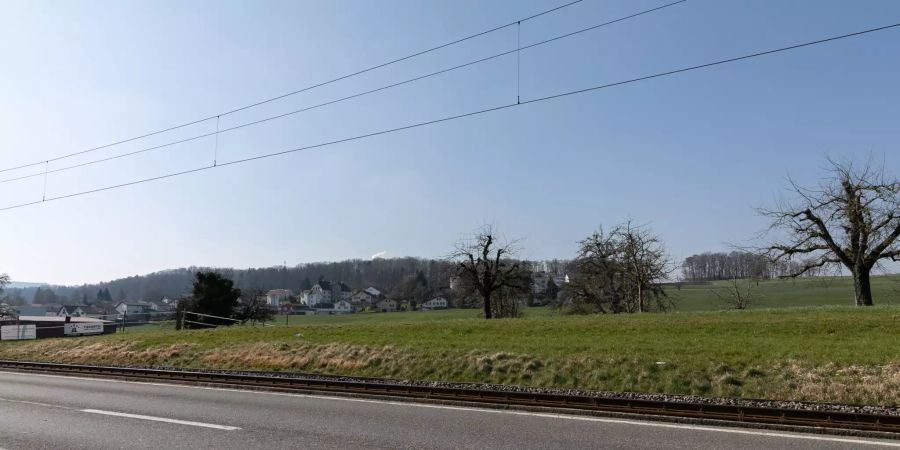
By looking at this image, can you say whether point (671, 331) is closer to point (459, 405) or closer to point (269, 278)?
point (459, 405)

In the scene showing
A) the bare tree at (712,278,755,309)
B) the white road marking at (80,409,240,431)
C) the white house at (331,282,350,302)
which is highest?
the white house at (331,282,350,302)

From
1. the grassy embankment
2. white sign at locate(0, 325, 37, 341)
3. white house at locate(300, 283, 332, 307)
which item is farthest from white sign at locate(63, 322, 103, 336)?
white house at locate(300, 283, 332, 307)

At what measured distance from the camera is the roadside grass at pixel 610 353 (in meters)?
14.4

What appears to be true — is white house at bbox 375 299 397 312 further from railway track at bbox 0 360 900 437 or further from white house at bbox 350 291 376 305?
railway track at bbox 0 360 900 437

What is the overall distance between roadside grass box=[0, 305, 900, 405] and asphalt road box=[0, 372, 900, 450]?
15.3 ft

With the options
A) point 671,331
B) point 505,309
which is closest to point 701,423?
point 671,331

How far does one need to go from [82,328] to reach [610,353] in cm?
3871

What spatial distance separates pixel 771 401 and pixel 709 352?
450 centimetres

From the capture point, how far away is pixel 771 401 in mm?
12789

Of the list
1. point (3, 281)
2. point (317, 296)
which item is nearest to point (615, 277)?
point (3, 281)

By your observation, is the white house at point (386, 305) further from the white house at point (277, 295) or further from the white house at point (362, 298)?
the white house at point (277, 295)

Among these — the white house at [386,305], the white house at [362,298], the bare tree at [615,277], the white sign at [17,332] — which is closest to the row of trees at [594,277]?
the bare tree at [615,277]

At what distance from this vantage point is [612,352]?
717 inches

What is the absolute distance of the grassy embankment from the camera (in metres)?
14.5
